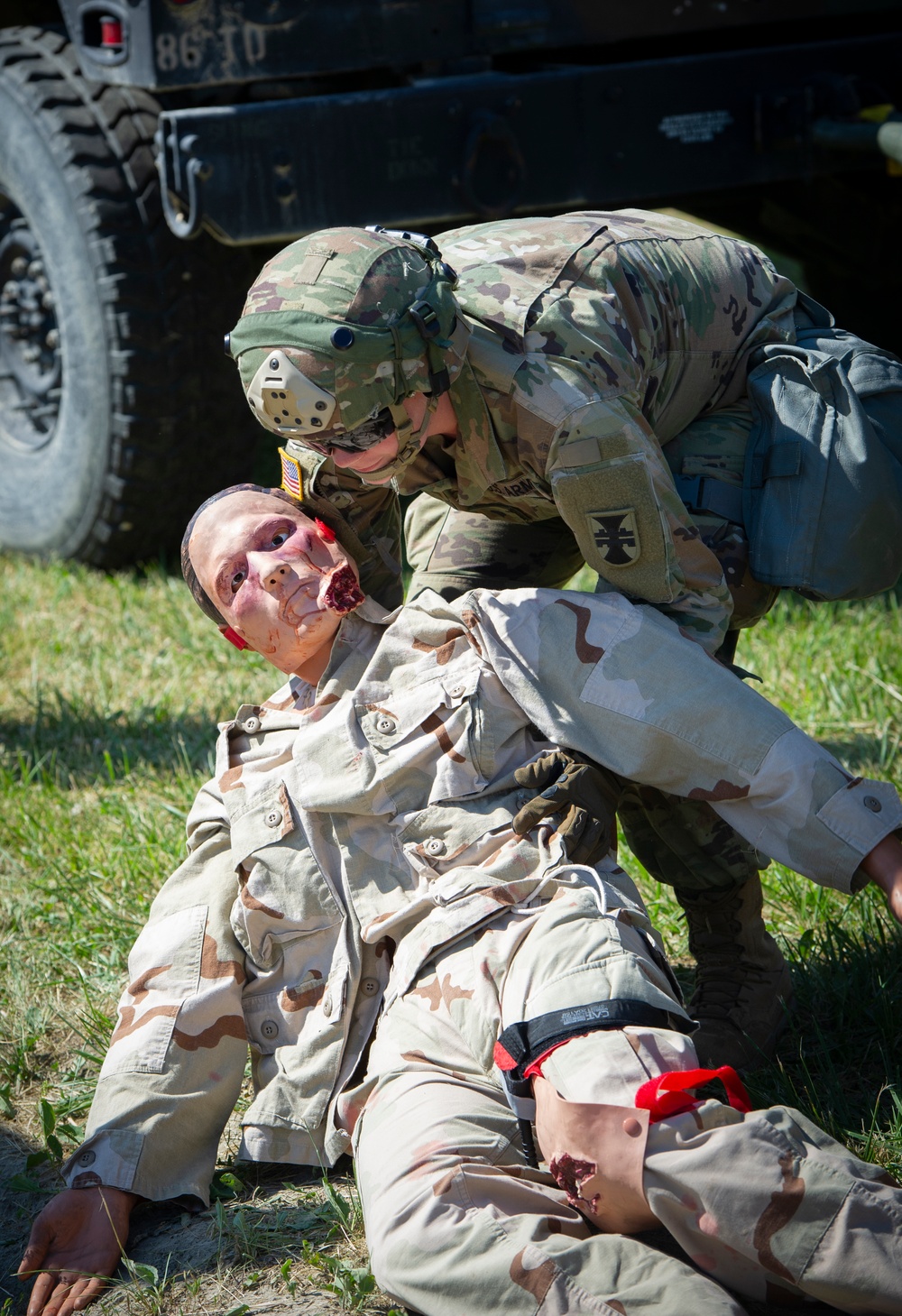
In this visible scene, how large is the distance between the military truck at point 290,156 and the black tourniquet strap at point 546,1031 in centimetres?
282

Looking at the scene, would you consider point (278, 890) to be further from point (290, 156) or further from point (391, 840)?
point (290, 156)

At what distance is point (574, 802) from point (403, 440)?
2.14ft

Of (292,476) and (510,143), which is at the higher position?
(510,143)

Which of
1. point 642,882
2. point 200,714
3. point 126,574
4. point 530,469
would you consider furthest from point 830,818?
point 126,574

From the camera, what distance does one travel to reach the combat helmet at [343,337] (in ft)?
7.24

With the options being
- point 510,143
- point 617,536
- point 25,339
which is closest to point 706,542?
point 617,536

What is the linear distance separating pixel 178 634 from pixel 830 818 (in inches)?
114

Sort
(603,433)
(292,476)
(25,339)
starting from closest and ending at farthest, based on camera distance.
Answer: (603,433) → (292,476) → (25,339)

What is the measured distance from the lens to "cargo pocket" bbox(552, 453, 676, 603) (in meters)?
2.26

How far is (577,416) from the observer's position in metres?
2.29

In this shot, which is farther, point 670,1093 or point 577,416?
point 577,416

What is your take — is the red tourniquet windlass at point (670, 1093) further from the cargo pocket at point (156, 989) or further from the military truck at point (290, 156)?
the military truck at point (290, 156)

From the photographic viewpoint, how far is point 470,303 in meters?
2.45

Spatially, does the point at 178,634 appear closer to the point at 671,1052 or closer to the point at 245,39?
the point at 245,39
